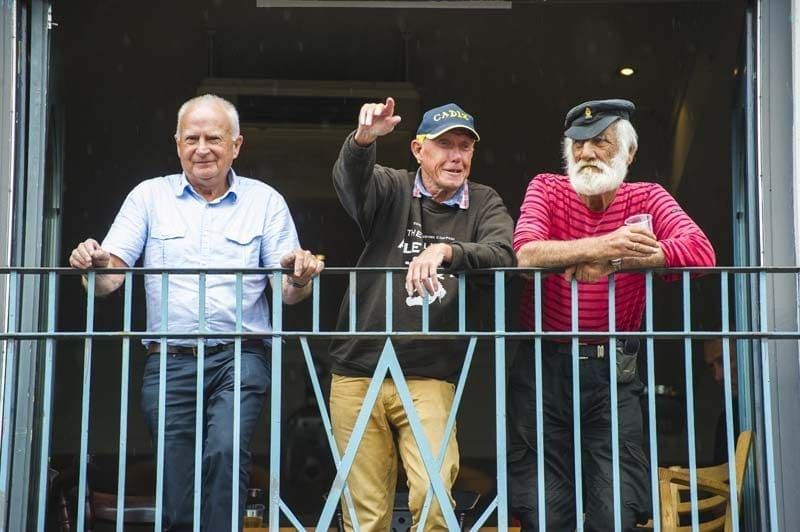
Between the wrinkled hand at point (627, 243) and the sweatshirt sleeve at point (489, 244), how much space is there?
14.7 inches

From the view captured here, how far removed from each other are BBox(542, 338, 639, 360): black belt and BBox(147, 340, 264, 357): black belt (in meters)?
1.15

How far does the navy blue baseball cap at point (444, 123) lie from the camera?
5.23 m

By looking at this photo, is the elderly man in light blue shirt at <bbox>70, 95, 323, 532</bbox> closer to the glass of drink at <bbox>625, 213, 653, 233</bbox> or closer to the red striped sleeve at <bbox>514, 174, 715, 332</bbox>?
the red striped sleeve at <bbox>514, 174, 715, 332</bbox>

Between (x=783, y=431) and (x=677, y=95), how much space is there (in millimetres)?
4951

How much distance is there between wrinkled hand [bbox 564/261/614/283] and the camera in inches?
186

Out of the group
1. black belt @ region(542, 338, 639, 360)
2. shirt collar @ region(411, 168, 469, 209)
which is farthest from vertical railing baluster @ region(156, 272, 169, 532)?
black belt @ region(542, 338, 639, 360)

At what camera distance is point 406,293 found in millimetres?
5117

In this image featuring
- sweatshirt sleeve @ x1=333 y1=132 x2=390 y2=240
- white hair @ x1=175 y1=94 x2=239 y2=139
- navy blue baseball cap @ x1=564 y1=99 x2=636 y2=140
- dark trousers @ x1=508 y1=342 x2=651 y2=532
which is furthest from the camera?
white hair @ x1=175 y1=94 x2=239 y2=139

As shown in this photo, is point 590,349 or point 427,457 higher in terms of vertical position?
point 590,349

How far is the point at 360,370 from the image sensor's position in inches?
202

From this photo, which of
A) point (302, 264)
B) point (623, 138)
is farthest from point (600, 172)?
point (302, 264)

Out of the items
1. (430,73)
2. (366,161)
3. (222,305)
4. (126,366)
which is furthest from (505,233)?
(430,73)

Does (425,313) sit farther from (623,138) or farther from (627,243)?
(623,138)

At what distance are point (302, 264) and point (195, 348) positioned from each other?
0.66 metres
